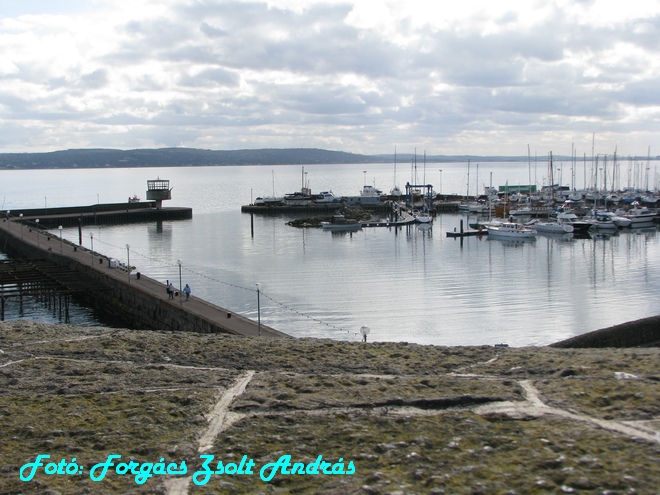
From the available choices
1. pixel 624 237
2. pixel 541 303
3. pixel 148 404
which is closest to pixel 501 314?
pixel 541 303

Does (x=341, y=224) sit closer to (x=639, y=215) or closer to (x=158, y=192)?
(x=158, y=192)

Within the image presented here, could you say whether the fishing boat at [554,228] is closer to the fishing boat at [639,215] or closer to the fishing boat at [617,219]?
the fishing boat at [617,219]

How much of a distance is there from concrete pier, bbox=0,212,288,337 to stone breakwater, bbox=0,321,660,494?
39.2 feet

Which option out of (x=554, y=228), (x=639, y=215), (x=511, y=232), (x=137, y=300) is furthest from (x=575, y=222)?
(x=137, y=300)

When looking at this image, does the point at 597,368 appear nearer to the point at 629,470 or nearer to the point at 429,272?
the point at 629,470

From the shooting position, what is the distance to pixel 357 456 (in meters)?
6.68

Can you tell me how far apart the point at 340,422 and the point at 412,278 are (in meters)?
37.8

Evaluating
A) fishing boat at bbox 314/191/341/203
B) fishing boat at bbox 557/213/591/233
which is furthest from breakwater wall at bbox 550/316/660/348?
fishing boat at bbox 314/191/341/203

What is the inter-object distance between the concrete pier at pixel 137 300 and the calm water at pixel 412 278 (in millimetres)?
4104

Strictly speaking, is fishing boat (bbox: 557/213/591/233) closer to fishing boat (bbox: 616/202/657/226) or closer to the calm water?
the calm water

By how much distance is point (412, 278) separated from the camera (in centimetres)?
4494

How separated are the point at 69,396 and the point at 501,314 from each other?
88.0 ft

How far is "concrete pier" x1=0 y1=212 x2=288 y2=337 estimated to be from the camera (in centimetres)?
2431

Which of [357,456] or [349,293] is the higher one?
[357,456]
